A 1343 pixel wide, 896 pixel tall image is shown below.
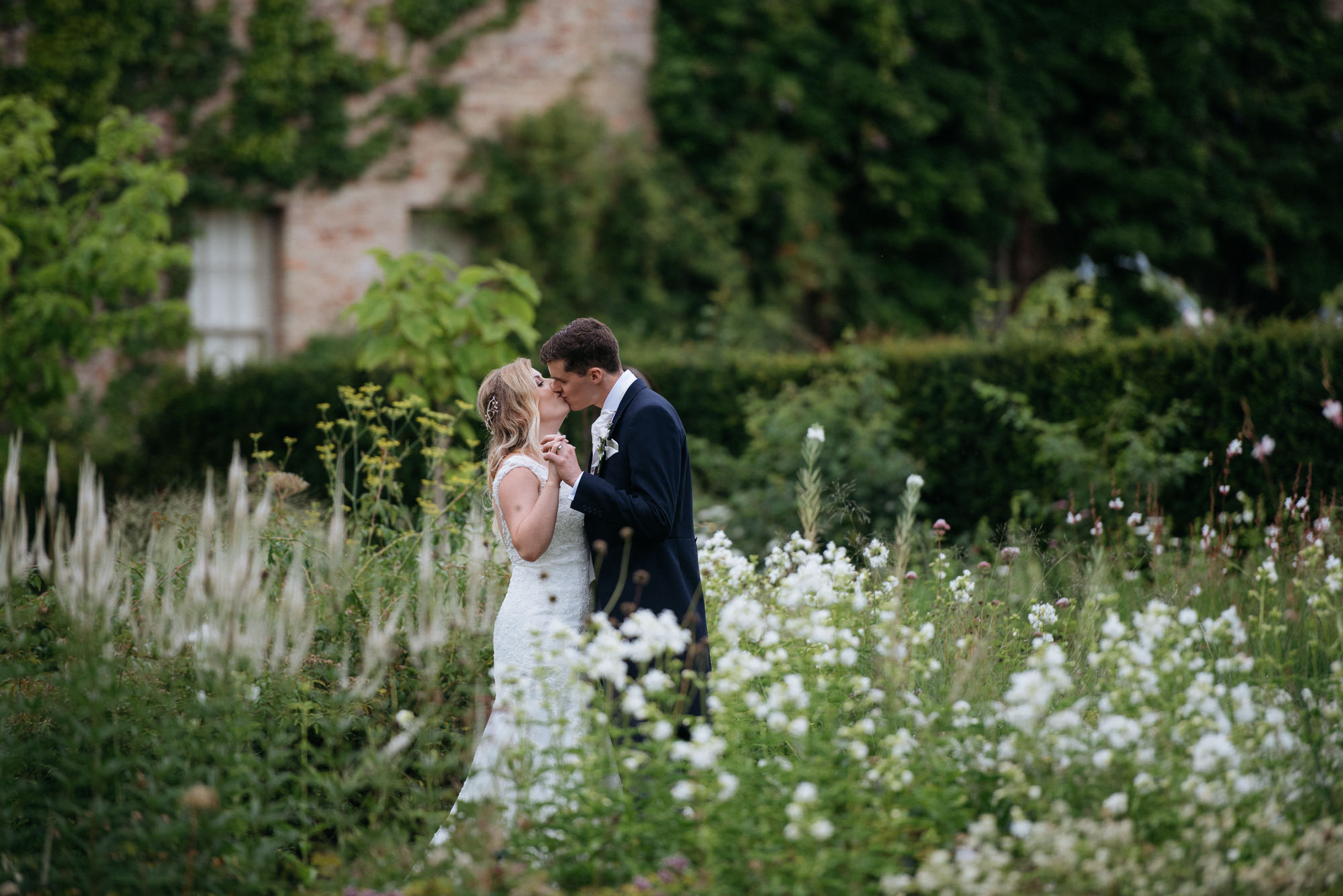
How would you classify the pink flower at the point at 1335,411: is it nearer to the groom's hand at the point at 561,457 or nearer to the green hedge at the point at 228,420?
the groom's hand at the point at 561,457

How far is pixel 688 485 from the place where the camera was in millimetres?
3705

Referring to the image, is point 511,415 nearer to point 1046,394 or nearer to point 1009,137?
point 1046,394

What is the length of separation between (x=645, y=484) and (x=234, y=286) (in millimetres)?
10038

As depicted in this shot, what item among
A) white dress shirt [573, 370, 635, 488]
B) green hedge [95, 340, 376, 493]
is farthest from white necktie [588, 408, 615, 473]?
green hedge [95, 340, 376, 493]

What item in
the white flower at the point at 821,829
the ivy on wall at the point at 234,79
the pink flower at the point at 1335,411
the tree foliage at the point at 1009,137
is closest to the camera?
the white flower at the point at 821,829

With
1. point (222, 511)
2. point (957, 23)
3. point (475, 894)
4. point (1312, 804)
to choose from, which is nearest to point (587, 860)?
point (475, 894)

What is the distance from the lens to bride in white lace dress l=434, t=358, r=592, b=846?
346 cm

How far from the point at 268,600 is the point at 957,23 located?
12.0 metres

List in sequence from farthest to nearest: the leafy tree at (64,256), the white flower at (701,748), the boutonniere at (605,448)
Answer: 1. the leafy tree at (64,256)
2. the boutonniere at (605,448)
3. the white flower at (701,748)

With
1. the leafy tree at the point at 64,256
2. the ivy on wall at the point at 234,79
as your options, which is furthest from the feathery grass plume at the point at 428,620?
the ivy on wall at the point at 234,79

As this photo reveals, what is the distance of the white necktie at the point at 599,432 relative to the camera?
3621mm

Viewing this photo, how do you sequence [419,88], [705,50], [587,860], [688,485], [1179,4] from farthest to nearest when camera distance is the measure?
1. [1179,4]
2. [705,50]
3. [419,88]
4. [688,485]
5. [587,860]

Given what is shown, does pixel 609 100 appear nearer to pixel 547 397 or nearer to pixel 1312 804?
pixel 547 397

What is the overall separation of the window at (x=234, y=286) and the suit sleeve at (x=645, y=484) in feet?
30.9
